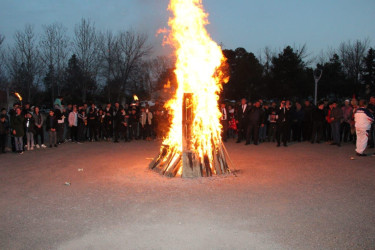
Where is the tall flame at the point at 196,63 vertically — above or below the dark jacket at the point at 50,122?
above

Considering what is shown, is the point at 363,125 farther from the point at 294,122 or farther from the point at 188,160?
the point at 188,160

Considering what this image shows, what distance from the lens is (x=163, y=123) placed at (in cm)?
1731

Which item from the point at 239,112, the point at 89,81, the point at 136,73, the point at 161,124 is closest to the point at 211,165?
the point at 239,112

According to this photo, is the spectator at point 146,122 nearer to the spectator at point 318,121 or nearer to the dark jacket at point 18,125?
the dark jacket at point 18,125

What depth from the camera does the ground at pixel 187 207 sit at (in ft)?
14.5

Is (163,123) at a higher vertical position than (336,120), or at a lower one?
lower

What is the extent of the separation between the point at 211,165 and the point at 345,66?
42.7 metres

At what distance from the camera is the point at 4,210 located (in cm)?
570

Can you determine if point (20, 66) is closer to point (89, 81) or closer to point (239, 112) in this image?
point (89, 81)

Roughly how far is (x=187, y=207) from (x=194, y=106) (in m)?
3.50

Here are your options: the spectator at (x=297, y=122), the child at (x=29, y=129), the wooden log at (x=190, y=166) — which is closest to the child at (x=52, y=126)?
the child at (x=29, y=129)

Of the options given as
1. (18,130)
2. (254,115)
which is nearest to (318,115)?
(254,115)

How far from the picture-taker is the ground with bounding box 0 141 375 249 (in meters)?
4.41

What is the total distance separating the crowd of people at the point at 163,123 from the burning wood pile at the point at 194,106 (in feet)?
20.0
